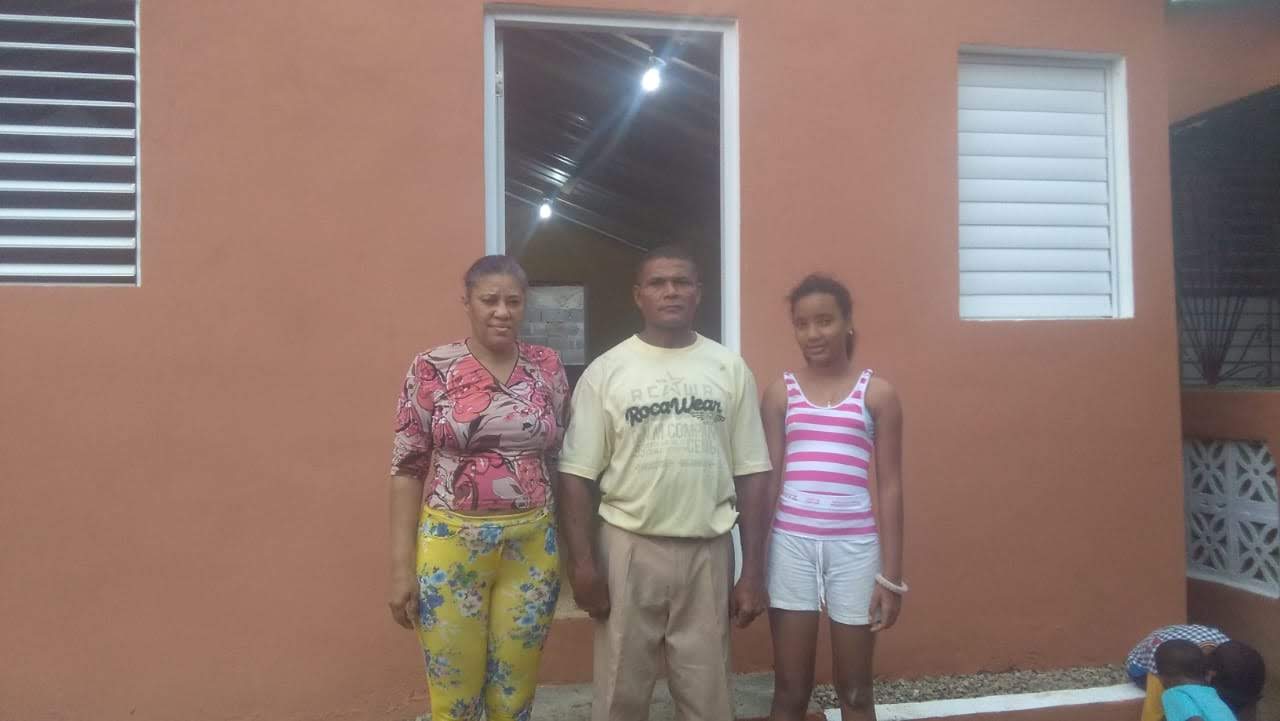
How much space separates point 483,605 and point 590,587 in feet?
0.88

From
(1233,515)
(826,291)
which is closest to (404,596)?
(826,291)

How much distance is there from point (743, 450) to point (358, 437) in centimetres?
150

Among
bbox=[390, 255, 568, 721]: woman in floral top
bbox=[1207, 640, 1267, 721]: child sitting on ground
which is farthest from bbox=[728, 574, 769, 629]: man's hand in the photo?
bbox=[1207, 640, 1267, 721]: child sitting on ground

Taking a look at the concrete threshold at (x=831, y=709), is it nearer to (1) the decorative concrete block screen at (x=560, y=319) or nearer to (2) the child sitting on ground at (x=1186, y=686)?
(2) the child sitting on ground at (x=1186, y=686)

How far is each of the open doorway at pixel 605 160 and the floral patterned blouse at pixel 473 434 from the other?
1.12 m

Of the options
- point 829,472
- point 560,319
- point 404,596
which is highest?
point 560,319

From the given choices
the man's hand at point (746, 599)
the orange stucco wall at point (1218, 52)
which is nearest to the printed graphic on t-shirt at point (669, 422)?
the man's hand at point (746, 599)

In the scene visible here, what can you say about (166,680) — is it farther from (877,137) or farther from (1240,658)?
(1240,658)

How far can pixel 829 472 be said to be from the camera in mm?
2418

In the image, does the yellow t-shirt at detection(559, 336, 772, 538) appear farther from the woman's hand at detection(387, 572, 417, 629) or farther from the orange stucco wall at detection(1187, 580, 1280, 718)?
the orange stucco wall at detection(1187, 580, 1280, 718)

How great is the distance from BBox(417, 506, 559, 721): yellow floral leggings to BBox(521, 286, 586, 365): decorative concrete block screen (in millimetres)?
5711

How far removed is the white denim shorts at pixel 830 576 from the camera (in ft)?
7.88

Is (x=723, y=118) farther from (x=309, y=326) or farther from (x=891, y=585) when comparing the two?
(x=891, y=585)

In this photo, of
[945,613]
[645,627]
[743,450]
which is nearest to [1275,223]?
[945,613]
